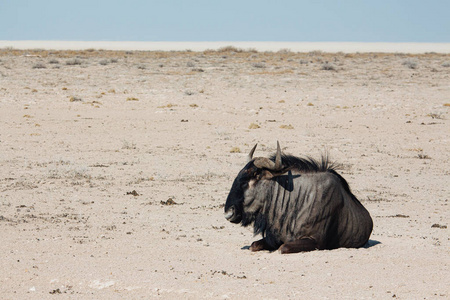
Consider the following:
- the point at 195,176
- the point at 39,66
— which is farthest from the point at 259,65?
the point at 195,176

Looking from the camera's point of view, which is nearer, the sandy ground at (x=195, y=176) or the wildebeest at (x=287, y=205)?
the sandy ground at (x=195, y=176)

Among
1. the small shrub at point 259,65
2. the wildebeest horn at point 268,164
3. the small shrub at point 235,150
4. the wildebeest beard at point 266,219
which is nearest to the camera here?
the wildebeest horn at point 268,164

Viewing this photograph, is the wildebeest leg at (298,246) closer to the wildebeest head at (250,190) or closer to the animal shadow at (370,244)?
the wildebeest head at (250,190)

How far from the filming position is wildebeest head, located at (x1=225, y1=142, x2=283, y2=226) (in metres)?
7.20

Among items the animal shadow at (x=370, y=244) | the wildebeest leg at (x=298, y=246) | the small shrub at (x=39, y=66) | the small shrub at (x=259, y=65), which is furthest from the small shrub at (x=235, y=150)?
the small shrub at (x=259, y=65)

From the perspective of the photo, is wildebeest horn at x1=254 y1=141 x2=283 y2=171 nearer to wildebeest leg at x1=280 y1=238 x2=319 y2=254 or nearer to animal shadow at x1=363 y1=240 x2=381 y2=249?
wildebeest leg at x1=280 y1=238 x2=319 y2=254

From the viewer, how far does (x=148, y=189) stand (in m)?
12.0

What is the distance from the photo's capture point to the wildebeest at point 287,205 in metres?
7.25

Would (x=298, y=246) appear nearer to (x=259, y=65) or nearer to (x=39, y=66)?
(x=39, y=66)

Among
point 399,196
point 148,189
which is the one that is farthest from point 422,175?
point 148,189

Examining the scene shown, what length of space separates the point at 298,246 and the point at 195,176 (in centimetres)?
614

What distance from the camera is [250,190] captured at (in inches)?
287

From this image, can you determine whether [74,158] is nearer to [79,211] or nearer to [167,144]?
[167,144]

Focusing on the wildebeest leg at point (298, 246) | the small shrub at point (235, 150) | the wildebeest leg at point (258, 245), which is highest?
the wildebeest leg at point (298, 246)
